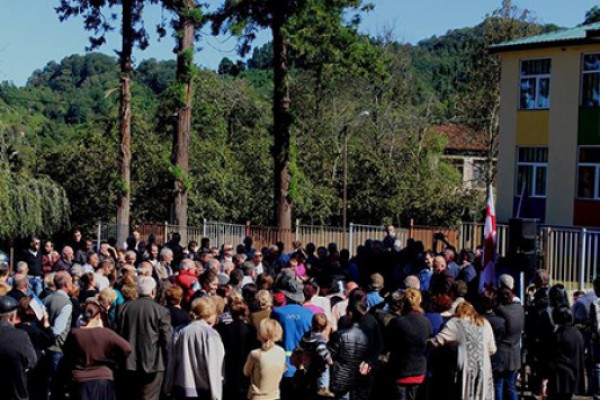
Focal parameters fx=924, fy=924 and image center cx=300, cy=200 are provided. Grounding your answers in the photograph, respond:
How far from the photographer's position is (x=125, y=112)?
29016mm

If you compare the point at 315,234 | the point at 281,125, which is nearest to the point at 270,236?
the point at 315,234

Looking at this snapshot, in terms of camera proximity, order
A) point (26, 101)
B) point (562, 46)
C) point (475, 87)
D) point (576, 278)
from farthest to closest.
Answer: point (26, 101) < point (475, 87) < point (562, 46) < point (576, 278)

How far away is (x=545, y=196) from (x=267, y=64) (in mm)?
10280

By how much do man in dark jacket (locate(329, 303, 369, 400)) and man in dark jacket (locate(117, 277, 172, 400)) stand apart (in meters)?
2.08

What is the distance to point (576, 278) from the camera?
21.8 m

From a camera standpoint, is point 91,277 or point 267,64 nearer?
point 91,277

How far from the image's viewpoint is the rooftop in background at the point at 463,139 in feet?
186

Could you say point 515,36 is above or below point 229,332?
above

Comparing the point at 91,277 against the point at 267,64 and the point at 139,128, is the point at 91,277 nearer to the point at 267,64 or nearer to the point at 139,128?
the point at 267,64

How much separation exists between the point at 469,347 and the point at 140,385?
12.8ft

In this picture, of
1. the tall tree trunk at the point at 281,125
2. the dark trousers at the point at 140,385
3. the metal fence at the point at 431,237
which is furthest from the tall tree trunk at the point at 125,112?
the dark trousers at the point at 140,385

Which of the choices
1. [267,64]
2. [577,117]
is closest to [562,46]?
[577,117]

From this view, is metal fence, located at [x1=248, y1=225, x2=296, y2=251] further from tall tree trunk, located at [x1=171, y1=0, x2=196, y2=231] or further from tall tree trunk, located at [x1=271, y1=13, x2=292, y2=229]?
tall tree trunk, located at [x1=171, y1=0, x2=196, y2=231]

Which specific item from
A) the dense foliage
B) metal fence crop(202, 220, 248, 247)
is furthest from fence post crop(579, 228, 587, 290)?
the dense foliage
